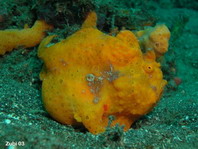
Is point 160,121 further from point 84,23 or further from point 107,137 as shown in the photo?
point 84,23

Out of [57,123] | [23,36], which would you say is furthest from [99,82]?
[23,36]

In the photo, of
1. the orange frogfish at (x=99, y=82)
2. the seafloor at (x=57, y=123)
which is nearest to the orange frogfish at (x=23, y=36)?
the seafloor at (x=57, y=123)

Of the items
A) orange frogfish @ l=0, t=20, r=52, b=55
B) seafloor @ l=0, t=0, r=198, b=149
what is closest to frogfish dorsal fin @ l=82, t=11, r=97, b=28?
seafloor @ l=0, t=0, r=198, b=149

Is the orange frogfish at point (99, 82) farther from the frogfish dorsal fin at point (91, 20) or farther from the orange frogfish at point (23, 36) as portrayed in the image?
the orange frogfish at point (23, 36)

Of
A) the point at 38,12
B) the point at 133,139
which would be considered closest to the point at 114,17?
the point at 38,12

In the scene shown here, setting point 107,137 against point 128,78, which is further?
point 128,78

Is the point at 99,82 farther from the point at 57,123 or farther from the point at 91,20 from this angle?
the point at 91,20

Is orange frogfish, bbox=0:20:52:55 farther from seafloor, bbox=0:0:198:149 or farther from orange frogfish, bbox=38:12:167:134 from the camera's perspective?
orange frogfish, bbox=38:12:167:134
